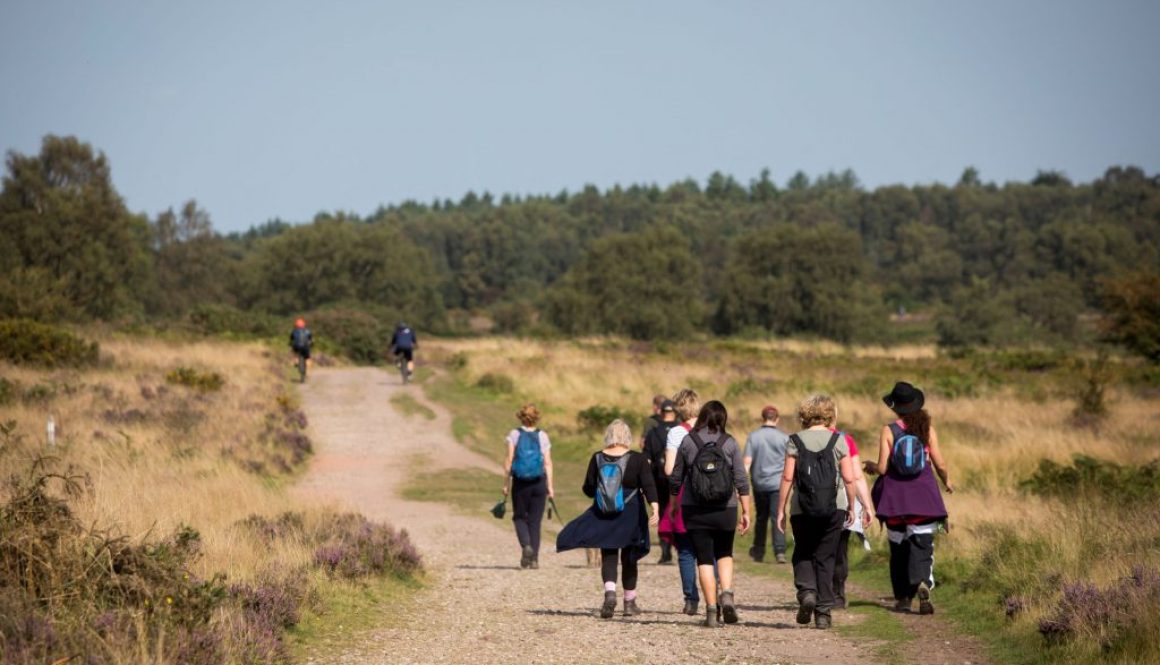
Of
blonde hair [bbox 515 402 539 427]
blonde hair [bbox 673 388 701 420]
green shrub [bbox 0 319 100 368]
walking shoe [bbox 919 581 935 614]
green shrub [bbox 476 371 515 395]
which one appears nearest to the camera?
walking shoe [bbox 919 581 935 614]

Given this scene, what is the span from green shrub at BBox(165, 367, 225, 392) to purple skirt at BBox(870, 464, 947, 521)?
74.5ft

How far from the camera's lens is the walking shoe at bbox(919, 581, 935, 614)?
11148 mm

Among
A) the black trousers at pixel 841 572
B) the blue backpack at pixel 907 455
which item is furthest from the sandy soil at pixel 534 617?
the blue backpack at pixel 907 455

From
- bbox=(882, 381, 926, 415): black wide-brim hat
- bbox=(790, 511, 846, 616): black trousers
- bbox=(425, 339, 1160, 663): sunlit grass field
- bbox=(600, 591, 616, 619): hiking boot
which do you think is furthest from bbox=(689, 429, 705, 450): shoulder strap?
bbox=(425, 339, 1160, 663): sunlit grass field

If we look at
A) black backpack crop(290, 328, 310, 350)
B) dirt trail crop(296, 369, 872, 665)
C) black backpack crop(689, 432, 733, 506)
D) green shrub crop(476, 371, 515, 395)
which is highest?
black backpack crop(290, 328, 310, 350)

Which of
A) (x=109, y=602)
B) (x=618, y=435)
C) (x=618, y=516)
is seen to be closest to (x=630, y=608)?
(x=618, y=516)

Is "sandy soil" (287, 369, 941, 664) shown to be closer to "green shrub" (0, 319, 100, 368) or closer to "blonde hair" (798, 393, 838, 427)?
"blonde hair" (798, 393, 838, 427)

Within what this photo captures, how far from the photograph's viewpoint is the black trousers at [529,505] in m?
14.6

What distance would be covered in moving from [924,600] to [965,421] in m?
18.1

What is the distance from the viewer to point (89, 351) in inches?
1293

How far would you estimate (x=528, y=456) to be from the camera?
47.5 feet

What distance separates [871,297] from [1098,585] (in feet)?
286

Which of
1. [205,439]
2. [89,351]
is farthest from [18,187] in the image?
[205,439]

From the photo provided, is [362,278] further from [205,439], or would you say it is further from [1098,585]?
[1098,585]
